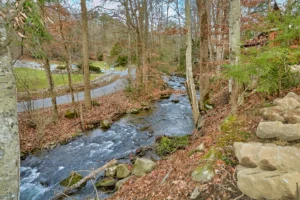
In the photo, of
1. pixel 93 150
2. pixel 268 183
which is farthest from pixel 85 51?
pixel 268 183

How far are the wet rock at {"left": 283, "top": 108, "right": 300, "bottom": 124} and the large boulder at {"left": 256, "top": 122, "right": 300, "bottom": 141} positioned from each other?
0.33 m

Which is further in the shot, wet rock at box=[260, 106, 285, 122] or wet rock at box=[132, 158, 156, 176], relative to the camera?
wet rock at box=[132, 158, 156, 176]

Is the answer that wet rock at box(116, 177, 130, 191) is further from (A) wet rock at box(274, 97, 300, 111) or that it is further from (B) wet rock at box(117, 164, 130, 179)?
(A) wet rock at box(274, 97, 300, 111)

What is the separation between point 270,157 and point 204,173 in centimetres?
131

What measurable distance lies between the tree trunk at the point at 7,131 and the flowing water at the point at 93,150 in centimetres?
434

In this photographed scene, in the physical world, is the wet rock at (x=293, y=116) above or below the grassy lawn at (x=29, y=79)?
below

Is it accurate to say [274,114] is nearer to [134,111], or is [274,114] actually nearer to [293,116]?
[293,116]

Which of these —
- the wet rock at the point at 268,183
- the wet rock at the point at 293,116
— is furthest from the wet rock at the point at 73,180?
the wet rock at the point at 293,116

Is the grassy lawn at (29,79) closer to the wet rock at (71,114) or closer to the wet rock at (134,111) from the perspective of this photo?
the wet rock at (71,114)

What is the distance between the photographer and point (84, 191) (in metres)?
6.06

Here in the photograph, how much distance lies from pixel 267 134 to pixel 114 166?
4.95 m

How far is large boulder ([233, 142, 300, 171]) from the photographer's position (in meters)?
3.06

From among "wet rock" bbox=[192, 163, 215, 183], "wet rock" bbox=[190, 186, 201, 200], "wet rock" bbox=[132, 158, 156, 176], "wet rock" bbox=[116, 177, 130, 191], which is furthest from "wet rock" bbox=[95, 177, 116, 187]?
"wet rock" bbox=[190, 186, 201, 200]

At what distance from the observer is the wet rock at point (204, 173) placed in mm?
3896
